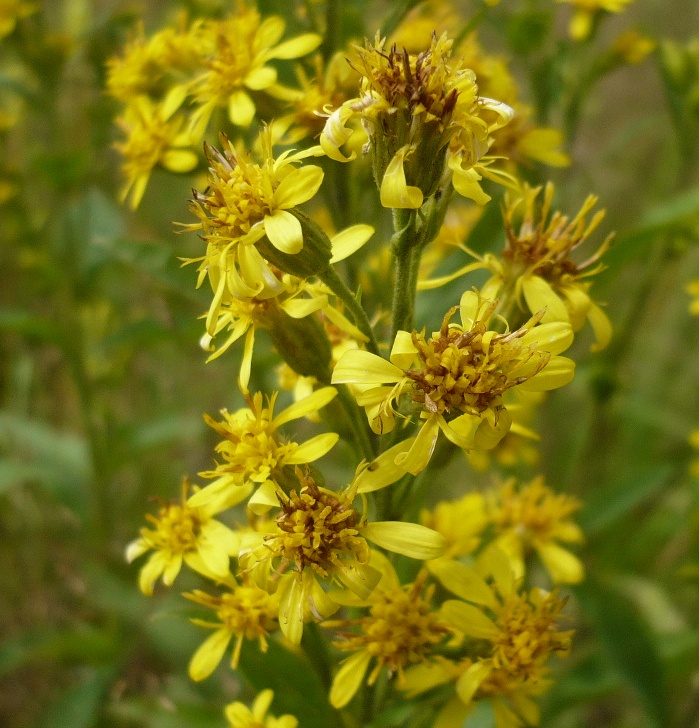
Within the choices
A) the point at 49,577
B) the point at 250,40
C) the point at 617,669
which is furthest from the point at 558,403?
the point at 49,577

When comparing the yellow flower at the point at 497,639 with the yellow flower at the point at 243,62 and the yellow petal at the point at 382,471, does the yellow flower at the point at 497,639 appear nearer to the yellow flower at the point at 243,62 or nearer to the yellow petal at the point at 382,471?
the yellow petal at the point at 382,471

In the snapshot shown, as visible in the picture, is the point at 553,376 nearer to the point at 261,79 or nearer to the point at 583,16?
the point at 261,79

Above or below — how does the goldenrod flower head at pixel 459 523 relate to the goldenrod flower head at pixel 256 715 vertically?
above

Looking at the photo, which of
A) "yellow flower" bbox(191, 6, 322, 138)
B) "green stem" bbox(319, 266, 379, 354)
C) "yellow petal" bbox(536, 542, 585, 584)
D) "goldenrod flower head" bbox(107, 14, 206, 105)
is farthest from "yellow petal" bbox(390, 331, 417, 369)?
"goldenrod flower head" bbox(107, 14, 206, 105)

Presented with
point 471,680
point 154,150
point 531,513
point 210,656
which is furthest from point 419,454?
point 154,150

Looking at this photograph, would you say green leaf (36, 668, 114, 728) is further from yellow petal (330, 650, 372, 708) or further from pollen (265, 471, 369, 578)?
pollen (265, 471, 369, 578)

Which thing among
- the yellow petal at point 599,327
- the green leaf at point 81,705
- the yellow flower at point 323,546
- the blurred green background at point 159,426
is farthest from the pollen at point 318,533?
the green leaf at point 81,705
